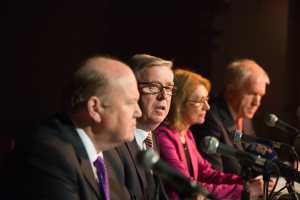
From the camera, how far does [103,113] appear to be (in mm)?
1854

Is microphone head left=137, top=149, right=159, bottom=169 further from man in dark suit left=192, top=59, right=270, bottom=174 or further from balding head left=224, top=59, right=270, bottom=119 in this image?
balding head left=224, top=59, right=270, bottom=119

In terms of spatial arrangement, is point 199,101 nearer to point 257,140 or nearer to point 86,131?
point 257,140

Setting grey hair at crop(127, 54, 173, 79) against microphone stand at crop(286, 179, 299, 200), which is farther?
grey hair at crop(127, 54, 173, 79)

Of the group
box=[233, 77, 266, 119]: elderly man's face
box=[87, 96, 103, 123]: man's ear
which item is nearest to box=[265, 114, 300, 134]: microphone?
box=[233, 77, 266, 119]: elderly man's face

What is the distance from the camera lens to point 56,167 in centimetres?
170

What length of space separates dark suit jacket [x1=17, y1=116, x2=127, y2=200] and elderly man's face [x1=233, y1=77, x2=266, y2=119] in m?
2.07

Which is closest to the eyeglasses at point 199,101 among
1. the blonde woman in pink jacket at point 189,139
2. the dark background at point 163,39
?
the blonde woman in pink jacket at point 189,139

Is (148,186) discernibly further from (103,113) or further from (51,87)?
(51,87)

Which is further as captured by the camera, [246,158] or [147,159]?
[246,158]

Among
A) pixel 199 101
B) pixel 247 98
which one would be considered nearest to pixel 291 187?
pixel 199 101

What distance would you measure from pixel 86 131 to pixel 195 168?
4.27ft

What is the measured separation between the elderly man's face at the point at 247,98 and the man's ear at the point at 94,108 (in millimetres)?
2051

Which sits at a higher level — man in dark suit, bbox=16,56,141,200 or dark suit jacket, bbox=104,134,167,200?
man in dark suit, bbox=16,56,141,200

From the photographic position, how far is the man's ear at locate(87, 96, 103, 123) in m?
1.84
